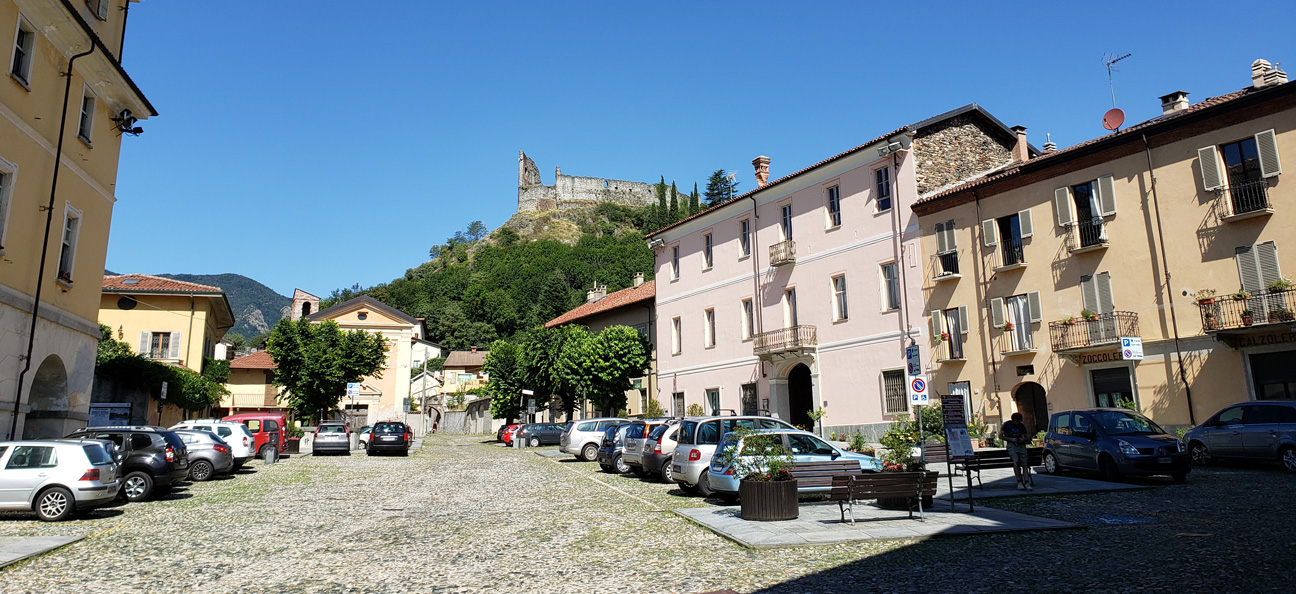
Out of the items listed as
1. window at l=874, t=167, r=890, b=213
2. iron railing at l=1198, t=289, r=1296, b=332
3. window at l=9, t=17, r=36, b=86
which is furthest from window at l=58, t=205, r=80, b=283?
iron railing at l=1198, t=289, r=1296, b=332

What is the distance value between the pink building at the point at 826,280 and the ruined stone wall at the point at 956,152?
0.06 metres

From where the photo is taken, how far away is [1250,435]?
640 inches

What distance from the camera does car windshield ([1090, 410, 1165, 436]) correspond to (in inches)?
625

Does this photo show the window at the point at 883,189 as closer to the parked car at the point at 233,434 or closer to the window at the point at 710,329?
the window at the point at 710,329

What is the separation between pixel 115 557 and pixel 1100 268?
79.7ft

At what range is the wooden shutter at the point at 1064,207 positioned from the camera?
23.7m

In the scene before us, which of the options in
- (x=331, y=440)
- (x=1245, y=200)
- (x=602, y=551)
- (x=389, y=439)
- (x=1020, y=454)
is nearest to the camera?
(x=602, y=551)

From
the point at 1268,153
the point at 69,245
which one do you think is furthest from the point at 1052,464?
the point at 69,245

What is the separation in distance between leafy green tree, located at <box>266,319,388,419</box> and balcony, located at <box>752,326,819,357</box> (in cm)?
2222

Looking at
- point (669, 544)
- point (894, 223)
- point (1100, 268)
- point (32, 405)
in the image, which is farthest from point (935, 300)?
point (32, 405)

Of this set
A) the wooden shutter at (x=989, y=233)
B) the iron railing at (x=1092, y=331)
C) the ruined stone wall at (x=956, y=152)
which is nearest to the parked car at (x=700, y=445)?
the iron railing at (x=1092, y=331)

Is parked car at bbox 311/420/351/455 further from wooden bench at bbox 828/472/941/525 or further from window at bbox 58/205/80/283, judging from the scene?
wooden bench at bbox 828/472/941/525

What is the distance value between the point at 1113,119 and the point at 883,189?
7.51 meters

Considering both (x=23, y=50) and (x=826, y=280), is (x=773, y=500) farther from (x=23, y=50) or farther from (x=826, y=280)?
(x=826, y=280)
